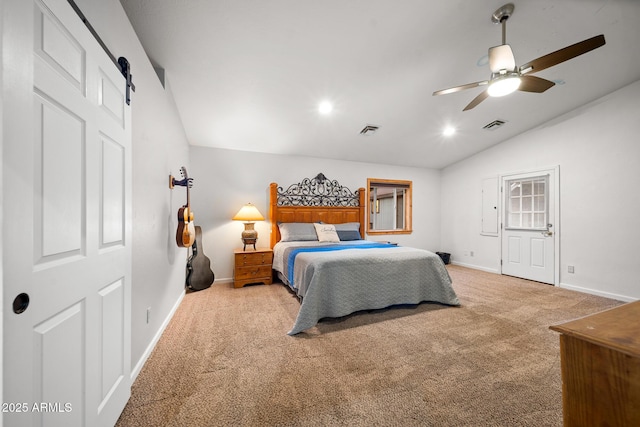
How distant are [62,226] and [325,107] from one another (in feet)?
9.78

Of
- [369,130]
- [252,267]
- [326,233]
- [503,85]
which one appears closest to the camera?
[503,85]

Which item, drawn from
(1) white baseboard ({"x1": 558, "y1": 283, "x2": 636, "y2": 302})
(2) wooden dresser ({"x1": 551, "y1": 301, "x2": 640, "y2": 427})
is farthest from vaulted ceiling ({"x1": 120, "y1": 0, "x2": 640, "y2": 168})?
(1) white baseboard ({"x1": 558, "y1": 283, "x2": 636, "y2": 302})

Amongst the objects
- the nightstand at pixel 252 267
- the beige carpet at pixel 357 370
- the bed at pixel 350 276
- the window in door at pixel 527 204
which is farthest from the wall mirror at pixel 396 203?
the beige carpet at pixel 357 370

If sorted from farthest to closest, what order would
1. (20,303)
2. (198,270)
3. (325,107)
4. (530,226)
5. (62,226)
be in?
(530,226)
(198,270)
(325,107)
(62,226)
(20,303)

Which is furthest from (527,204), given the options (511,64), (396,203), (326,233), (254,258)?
(254,258)

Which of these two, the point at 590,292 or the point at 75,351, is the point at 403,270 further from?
the point at 590,292

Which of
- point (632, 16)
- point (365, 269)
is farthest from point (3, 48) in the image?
point (632, 16)

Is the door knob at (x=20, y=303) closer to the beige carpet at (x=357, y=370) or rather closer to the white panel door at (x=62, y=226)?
the white panel door at (x=62, y=226)

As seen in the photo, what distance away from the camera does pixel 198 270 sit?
3.63 meters

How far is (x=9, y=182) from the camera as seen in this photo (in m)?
0.68

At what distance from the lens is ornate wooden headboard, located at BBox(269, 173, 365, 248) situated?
436 centimetres

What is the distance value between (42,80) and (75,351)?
1011 mm

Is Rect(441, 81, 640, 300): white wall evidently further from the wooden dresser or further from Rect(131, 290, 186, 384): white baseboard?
Rect(131, 290, 186, 384): white baseboard

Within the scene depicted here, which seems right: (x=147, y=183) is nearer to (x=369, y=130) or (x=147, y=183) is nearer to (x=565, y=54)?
(x=369, y=130)
